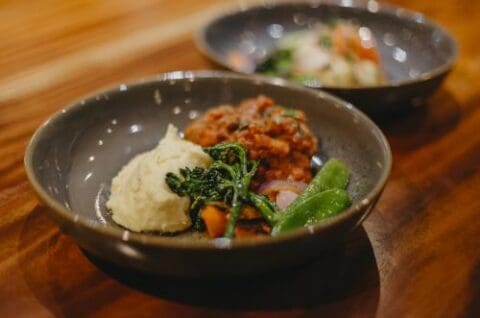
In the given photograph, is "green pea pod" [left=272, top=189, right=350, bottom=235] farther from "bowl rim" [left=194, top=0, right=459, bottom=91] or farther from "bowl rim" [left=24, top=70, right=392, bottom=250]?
"bowl rim" [left=194, top=0, right=459, bottom=91]

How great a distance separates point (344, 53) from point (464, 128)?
33.7 inches

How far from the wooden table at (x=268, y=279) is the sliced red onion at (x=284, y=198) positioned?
0.90 feet

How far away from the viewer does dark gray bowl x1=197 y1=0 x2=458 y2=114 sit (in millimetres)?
3256

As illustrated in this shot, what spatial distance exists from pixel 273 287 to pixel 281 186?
507mm

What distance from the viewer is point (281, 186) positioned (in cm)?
211

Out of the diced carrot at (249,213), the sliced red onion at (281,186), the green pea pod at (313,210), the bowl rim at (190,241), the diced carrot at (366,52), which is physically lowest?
the diced carrot at (366,52)

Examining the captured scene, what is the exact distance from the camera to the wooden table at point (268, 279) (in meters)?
1.64

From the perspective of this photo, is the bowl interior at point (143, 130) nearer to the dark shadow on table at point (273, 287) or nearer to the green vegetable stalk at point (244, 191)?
the green vegetable stalk at point (244, 191)

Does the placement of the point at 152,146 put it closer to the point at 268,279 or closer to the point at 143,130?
the point at 143,130

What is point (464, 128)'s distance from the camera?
275 cm

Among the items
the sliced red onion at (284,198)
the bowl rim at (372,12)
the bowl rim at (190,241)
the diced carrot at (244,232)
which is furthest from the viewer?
the bowl rim at (372,12)

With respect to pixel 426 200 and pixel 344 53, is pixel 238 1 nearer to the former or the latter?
pixel 344 53

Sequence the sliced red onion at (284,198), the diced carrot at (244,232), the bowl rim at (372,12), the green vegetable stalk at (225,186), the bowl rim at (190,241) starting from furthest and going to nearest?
the bowl rim at (372,12)
the sliced red onion at (284,198)
the green vegetable stalk at (225,186)
the diced carrot at (244,232)
the bowl rim at (190,241)

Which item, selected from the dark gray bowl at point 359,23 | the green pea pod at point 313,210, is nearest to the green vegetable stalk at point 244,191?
the green pea pod at point 313,210
